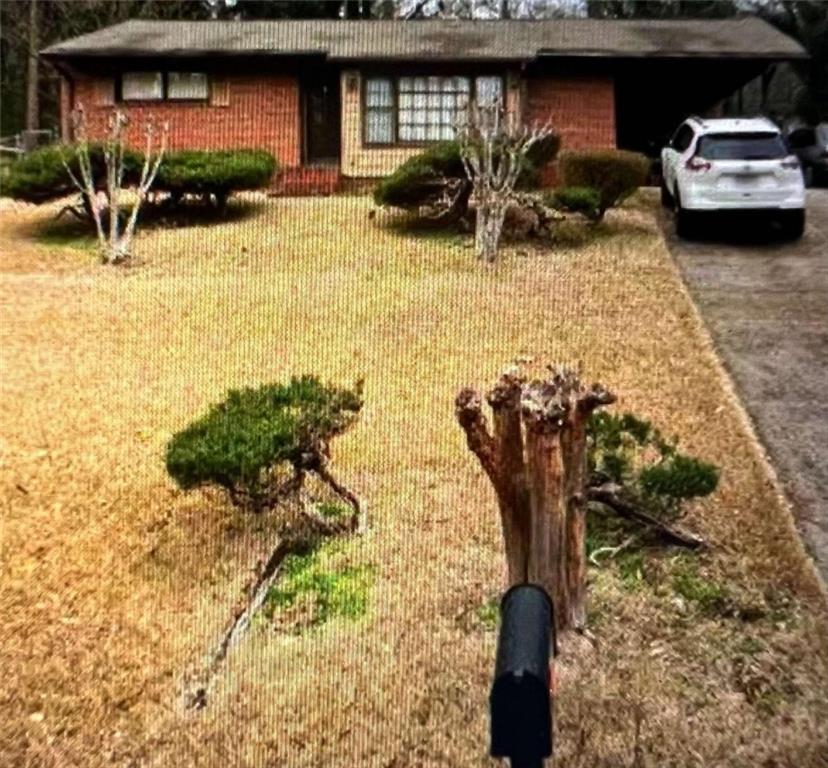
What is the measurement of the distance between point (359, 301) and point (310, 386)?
181 inches

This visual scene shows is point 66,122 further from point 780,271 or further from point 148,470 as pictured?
point 148,470

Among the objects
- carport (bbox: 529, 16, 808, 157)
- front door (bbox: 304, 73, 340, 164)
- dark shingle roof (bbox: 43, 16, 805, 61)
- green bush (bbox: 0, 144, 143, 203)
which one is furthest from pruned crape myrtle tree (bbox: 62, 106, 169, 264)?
carport (bbox: 529, 16, 808, 157)

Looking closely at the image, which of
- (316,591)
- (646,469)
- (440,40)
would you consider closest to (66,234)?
(440,40)

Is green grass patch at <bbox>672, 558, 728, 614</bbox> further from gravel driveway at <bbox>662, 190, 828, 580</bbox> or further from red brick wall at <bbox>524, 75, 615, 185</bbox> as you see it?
red brick wall at <bbox>524, 75, 615, 185</bbox>

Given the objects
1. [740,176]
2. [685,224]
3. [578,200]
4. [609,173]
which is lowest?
[685,224]

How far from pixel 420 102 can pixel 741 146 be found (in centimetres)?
678

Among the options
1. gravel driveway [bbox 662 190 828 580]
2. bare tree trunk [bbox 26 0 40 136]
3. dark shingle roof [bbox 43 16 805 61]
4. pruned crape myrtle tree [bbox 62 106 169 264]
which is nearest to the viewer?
gravel driveway [bbox 662 190 828 580]

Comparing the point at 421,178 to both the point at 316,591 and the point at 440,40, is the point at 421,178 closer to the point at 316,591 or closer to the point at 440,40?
the point at 440,40

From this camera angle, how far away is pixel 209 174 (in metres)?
14.2

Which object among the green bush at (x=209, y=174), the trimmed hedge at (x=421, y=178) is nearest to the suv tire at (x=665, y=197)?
the trimmed hedge at (x=421, y=178)

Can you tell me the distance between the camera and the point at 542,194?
13.7 m

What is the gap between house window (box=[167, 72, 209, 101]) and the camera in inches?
720

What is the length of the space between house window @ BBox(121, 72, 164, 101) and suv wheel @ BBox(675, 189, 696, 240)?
368 inches

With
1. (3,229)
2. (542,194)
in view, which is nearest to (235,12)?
(3,229)
